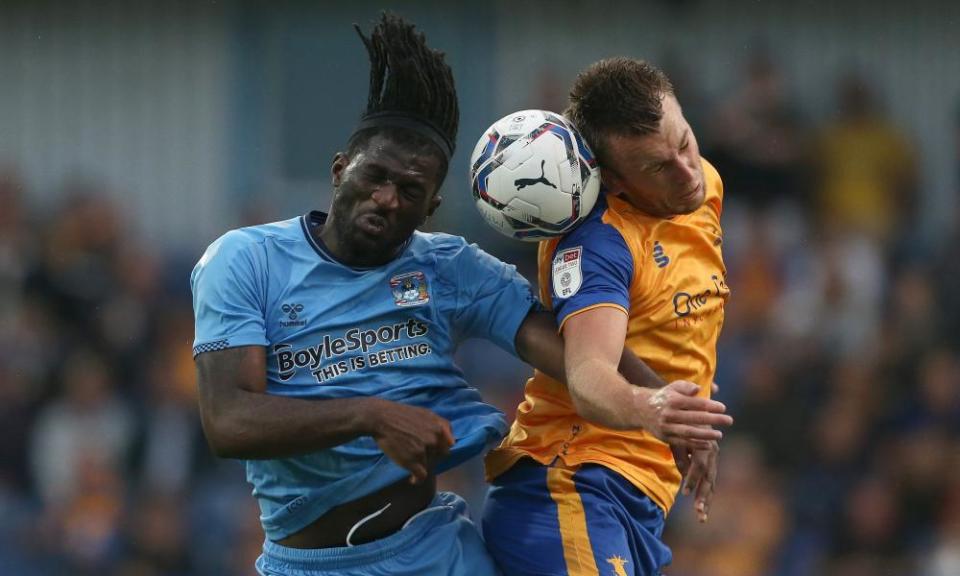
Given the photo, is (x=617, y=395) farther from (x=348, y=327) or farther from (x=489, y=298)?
(x=348, y=327)

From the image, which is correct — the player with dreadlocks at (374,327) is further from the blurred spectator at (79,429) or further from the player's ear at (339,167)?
the blurred spectator at (79,429)

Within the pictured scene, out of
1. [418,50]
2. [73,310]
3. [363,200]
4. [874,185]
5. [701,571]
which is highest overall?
[418,50]

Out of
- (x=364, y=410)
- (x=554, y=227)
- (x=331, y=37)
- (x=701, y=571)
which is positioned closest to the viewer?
(x=364, y=410)

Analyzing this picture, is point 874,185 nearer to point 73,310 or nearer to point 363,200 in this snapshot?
point 73,310

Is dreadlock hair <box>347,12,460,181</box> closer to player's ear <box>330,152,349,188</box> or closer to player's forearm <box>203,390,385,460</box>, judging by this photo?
player's ear <box>330,152,349,188</box>

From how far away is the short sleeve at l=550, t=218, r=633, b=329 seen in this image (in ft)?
14.7

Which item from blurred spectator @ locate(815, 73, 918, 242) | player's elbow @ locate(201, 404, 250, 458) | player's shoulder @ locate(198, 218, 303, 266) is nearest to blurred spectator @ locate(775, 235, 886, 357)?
blurred spectator @ locate(815, 73, 918, 242)

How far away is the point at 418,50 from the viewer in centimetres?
499

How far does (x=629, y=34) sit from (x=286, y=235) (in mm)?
9008

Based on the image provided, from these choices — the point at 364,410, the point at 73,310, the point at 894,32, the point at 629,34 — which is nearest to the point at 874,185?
the point at 894,32

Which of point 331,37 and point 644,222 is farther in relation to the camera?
point 331,37

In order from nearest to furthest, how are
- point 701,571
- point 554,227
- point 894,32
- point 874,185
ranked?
point 554,227
point 701,571
point 874,185
point 894,32

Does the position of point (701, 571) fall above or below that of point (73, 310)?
below

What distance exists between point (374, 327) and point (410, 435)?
2.18 ft
